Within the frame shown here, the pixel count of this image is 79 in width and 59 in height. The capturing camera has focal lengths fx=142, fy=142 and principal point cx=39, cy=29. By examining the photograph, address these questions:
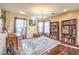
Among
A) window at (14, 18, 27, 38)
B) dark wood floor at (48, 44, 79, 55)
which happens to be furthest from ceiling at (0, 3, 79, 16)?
dark wood floor at (48, 44, 79, 55)

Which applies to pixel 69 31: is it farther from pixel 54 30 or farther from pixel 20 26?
pixel 20 26

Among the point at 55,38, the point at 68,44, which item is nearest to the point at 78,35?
the point at 68,44

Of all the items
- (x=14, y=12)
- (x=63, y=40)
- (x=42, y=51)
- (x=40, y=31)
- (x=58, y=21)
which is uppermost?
(x=14, y=12)

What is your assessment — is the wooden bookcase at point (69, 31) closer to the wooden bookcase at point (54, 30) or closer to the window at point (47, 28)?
the wooden bookcase at point (54, 30)

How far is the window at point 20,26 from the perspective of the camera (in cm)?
245

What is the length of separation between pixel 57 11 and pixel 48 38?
1.62ft

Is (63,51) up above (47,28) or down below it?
below

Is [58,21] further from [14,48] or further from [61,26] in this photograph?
[14,48]

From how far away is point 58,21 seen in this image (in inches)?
97.5

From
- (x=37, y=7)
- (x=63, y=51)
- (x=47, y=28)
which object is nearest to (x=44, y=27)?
(x=47, y=28)

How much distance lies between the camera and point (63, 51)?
245cm

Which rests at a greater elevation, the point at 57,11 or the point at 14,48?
the point at 57,11

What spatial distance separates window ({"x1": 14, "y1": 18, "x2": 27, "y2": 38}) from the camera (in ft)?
8.03

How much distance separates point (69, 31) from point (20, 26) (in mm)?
851
